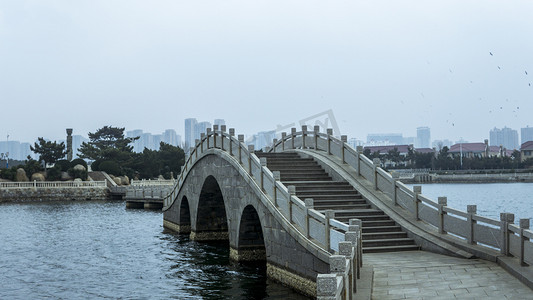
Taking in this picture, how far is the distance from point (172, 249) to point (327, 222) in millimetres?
15293

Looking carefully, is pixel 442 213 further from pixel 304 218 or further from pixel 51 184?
pixel 51 184

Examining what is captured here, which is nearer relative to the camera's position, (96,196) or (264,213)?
(264,213)

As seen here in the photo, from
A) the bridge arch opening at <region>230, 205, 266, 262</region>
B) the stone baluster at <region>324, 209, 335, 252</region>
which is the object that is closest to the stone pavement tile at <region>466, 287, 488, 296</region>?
the stone baluster at <region>324, 209, 335, 252</region>

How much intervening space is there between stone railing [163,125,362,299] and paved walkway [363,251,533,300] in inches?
35.0

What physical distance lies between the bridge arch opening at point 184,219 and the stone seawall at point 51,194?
40505 mm

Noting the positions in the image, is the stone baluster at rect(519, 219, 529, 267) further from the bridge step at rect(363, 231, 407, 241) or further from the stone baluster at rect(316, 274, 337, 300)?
the stone baluster at rect(316, 274, 337, 300)

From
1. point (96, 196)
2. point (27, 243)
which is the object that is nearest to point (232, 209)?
point (27, 243)

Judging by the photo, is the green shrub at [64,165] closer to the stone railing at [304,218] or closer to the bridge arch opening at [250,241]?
the stone railing at [304,218]

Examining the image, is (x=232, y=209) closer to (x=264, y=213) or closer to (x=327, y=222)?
(x=264, y=213)

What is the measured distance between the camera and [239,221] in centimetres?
2167

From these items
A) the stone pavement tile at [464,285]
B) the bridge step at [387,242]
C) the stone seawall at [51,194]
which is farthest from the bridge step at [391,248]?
the stone seawall at [51,194]

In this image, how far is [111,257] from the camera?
25.7m

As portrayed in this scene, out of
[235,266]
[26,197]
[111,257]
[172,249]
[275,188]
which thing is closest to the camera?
[275,188]

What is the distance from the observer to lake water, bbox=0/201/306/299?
59.6 feet
